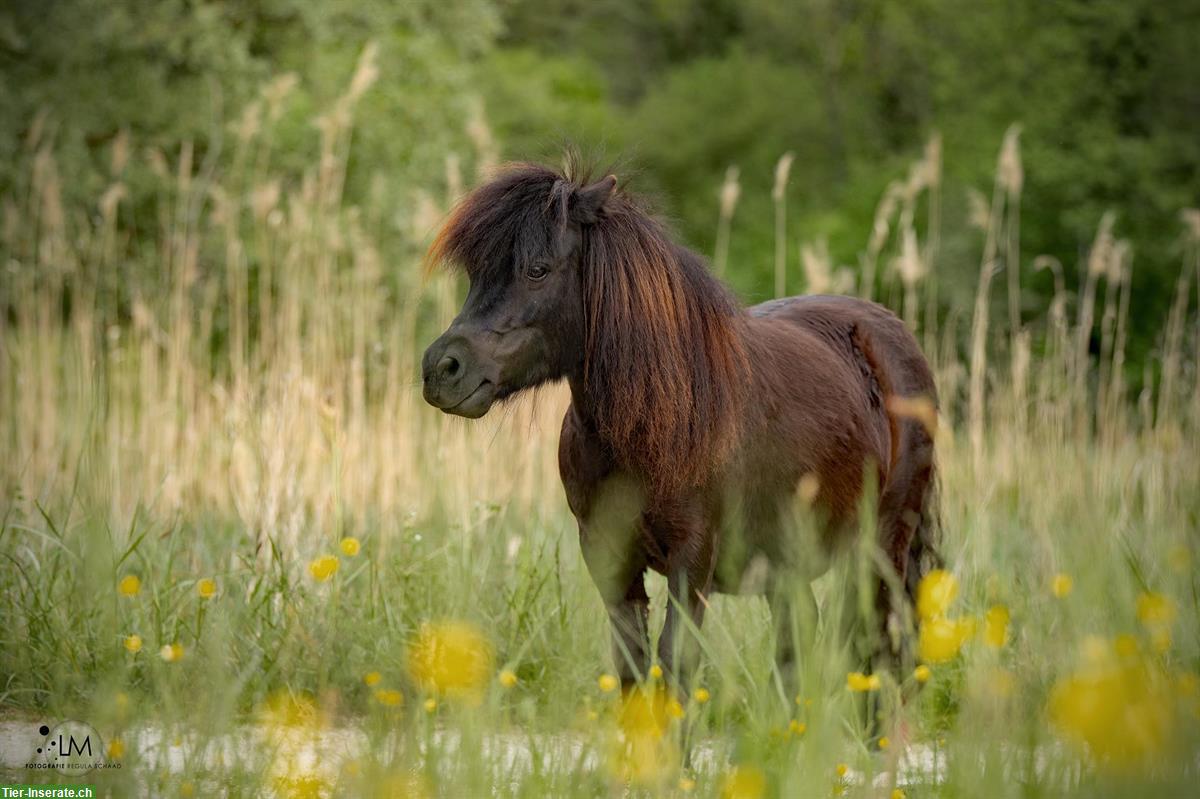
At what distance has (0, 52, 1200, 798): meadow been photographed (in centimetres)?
250

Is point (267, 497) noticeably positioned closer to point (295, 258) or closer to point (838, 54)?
point (295, 258)

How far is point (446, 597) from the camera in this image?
429cm

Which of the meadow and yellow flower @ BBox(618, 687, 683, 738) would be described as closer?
the meadow

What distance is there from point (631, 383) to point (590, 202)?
52 cm

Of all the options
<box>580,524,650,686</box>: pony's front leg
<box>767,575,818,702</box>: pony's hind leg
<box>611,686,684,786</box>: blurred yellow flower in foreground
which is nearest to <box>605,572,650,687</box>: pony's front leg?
<box>580,524,650,686</box>: pony's front leg

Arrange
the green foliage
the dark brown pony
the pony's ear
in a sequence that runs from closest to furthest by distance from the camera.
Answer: the dark brown pony
the pony's ear
the green foliage

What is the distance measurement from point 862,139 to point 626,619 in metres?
27.4

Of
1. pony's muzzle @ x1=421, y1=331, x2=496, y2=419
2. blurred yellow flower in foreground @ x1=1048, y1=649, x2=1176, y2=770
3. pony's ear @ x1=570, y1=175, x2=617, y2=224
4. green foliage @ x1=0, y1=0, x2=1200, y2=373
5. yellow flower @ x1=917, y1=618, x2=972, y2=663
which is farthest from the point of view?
green foliage @ x1=0, y1=0, x2=1200, y2=373

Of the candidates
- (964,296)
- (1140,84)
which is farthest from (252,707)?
(1140,84)

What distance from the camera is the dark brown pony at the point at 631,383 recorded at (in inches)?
130

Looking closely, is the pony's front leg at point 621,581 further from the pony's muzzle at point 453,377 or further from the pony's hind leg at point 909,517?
the pony's hind leg at point 909,517

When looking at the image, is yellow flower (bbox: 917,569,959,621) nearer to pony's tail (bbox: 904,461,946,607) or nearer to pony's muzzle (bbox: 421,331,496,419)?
pony's muzzle (bbox: 421,331,496,419)

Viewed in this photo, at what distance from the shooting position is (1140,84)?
67.7ft

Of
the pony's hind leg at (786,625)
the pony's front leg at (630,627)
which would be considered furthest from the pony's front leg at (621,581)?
the pony's hind leg at (786,625)
